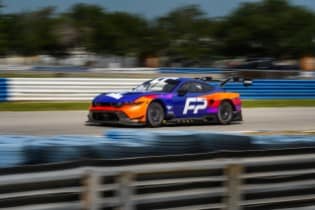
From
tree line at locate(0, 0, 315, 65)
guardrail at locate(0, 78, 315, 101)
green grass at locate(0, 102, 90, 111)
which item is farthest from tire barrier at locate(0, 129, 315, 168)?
tree line at locate(0, 0, 315, 65)

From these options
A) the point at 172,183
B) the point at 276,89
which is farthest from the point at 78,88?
the point at 172,183

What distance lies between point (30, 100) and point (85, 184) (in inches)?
630

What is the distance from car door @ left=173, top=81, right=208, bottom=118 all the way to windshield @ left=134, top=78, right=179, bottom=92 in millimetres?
203

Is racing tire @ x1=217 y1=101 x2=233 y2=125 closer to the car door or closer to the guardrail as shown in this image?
the car door

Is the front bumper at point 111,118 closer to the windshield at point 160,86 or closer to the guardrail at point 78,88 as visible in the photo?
the windshield at point 160,86

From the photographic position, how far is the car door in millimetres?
14732

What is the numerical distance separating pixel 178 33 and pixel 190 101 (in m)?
55.8

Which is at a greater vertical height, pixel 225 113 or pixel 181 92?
pixel 181 92

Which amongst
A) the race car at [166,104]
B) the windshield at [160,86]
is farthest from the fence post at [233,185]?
the windshield at [160,86]

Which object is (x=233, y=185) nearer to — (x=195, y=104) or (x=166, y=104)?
(x=166, y=104)

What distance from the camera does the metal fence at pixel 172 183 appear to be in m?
4.39

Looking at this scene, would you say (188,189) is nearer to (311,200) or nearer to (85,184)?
(85,184)

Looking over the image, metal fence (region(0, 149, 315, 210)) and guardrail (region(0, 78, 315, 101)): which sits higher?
guardrail (region(0, 78, 315, 101))

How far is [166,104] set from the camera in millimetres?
14430
